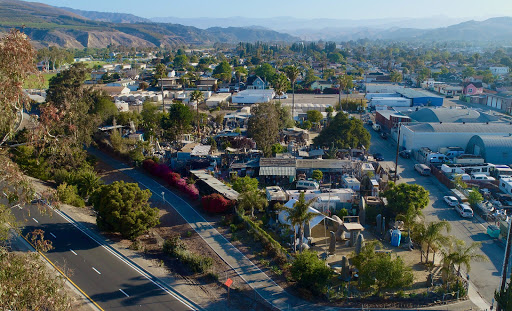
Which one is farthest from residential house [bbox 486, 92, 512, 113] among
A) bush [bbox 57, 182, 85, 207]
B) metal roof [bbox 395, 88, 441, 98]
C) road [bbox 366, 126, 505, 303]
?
bush [bbox 57, 182, 85, 207]

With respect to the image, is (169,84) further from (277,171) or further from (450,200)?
(450,200)

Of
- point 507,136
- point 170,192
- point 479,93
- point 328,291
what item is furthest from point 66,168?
point 479,93

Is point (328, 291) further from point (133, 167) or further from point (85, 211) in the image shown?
point (133, 167)

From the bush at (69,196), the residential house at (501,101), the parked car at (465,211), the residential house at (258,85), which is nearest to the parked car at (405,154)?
the parked car at (465,211)

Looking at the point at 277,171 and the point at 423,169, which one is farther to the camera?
the point at 423,169

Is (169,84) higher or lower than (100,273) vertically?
higher

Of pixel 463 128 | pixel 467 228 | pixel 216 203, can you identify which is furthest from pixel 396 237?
pixel 463 128

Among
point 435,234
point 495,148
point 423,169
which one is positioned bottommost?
point 423,169
